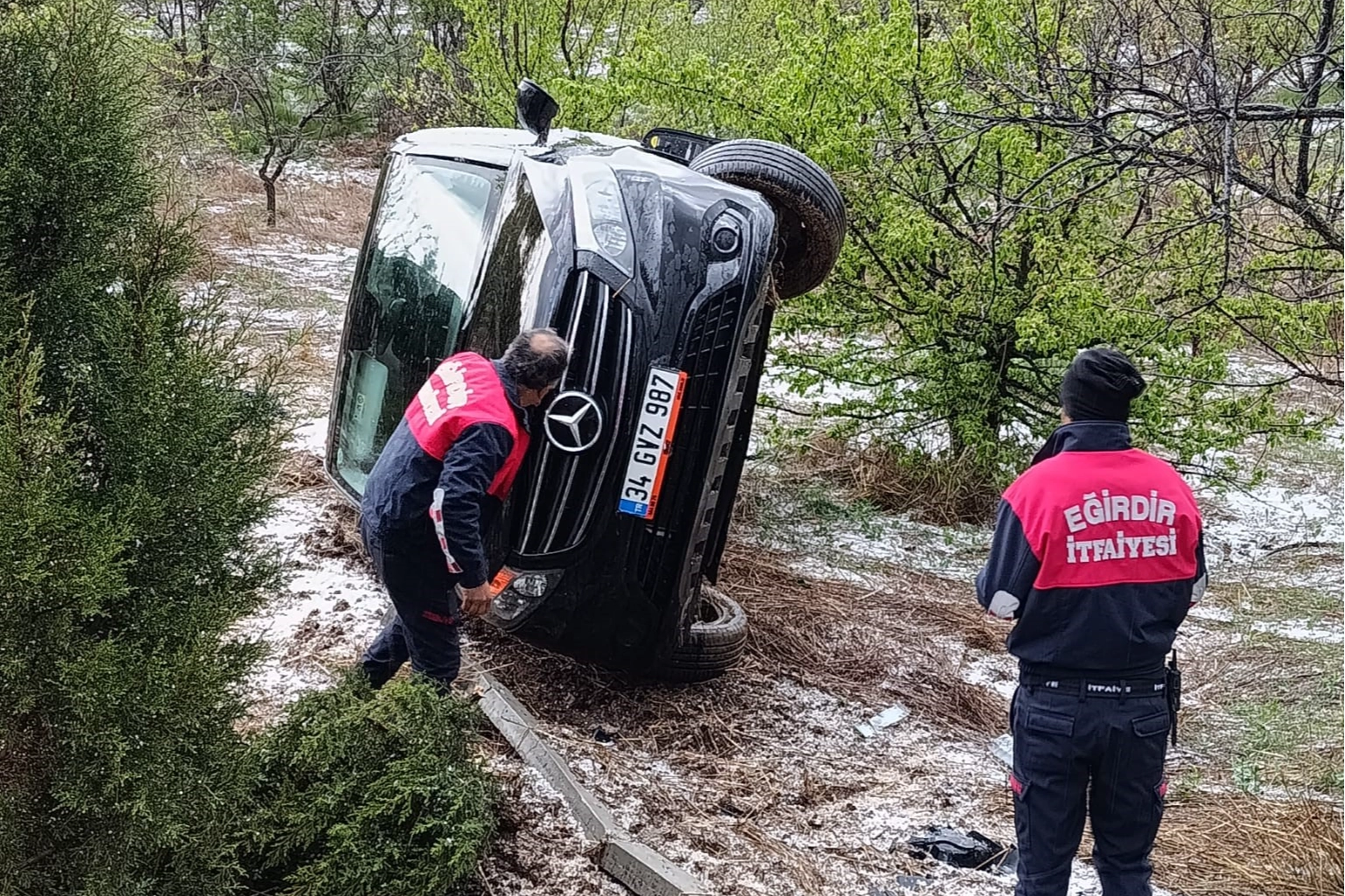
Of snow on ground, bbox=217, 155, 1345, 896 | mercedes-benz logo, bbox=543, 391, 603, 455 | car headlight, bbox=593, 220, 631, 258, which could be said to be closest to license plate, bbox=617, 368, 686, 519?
mercedes-benz logo, bbox=543, 391, 603, 455

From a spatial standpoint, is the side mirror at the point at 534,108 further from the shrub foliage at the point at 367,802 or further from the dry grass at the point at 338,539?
the shrub foliage at the point at 367,802

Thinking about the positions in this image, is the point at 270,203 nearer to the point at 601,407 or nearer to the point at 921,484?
the point at 921,484

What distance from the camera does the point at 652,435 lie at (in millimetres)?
3865

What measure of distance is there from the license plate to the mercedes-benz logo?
0.14 meters

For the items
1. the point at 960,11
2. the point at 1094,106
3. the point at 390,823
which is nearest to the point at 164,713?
the point at 390,823

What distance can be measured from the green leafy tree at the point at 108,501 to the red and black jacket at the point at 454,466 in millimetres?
729

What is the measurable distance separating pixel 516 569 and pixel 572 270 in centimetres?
107

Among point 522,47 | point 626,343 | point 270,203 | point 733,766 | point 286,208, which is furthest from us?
point 286,208

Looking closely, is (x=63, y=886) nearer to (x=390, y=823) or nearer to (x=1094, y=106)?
(x=390, y=823)

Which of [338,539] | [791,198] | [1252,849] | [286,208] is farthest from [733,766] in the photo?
[286,208]

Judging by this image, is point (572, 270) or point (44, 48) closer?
point (44, 48)

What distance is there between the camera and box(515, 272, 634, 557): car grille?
3.86 meters

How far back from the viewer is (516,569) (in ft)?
13.0

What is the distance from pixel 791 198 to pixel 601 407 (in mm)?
1343
